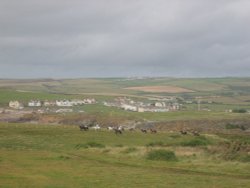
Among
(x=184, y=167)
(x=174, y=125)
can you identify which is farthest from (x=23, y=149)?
(x=174, y=125)

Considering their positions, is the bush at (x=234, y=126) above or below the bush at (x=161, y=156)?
below

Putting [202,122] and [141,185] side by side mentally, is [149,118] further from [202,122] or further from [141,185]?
[141,185]

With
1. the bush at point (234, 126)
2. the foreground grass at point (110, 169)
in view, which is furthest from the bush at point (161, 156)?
the bush at point (234, 126)

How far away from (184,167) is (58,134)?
47692 mm

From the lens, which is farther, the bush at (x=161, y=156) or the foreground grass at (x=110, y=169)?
the bush at (x=161, y=156)

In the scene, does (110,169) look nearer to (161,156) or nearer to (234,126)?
(161,156)

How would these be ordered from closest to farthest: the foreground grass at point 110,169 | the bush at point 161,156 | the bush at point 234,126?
1. the foreground grass at point 110,169
2. the bush at point 161,156
3. the bush at point 234,126

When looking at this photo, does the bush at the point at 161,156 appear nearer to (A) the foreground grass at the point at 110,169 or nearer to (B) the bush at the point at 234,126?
(A) the foreground grass at the point at 110,169

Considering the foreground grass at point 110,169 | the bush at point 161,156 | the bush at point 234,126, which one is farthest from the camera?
the bush at point 234,126

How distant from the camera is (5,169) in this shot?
142 ft

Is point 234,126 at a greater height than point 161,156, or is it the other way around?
point 161,156

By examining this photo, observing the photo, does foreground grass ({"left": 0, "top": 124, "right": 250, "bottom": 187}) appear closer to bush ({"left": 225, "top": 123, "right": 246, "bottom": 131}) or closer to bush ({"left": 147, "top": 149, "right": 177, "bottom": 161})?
bush ({"left": 147, "top": 149, "right": 177, "bottom": 161})

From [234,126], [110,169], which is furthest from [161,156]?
[234,126]

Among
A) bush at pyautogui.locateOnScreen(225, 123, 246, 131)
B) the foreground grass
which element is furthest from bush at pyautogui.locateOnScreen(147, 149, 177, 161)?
bush at pyautogui.locateOnScreen(225, 123, 246, 131)
